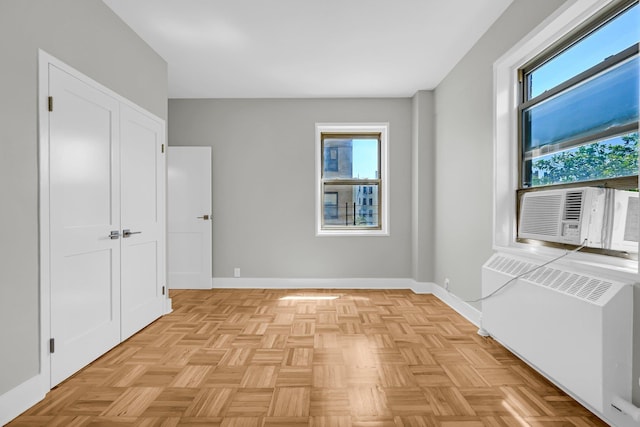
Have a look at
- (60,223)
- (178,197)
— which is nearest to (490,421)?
(60,223)

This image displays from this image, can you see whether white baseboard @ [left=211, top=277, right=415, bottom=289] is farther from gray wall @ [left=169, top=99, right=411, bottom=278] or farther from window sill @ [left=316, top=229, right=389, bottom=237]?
window sill @ [left=316, top=229, right=389, bottom=237]

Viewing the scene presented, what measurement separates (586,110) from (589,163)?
1.14 feet

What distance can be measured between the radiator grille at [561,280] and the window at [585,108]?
57 centimetres

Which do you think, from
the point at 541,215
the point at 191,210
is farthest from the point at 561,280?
the point at 191,210

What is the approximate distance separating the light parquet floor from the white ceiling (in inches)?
110

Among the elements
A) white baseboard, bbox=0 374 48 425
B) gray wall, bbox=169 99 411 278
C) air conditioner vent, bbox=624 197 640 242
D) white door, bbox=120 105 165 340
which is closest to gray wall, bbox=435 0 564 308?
gray wall, bbox=169 99 411 278

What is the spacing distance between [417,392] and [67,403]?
2.08 meters

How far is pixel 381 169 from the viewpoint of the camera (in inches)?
197

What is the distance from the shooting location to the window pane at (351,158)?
502 cm

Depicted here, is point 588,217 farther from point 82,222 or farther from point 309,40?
point 82,222

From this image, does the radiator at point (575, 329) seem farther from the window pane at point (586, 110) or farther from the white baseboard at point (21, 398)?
the white baseboard at point (21, 398)

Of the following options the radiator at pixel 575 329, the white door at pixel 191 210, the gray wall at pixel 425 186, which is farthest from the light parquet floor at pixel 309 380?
the white door at pixel 191 210

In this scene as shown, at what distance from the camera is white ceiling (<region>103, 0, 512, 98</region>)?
2684mm

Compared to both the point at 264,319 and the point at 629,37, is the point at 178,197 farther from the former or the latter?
the point at 629,37
